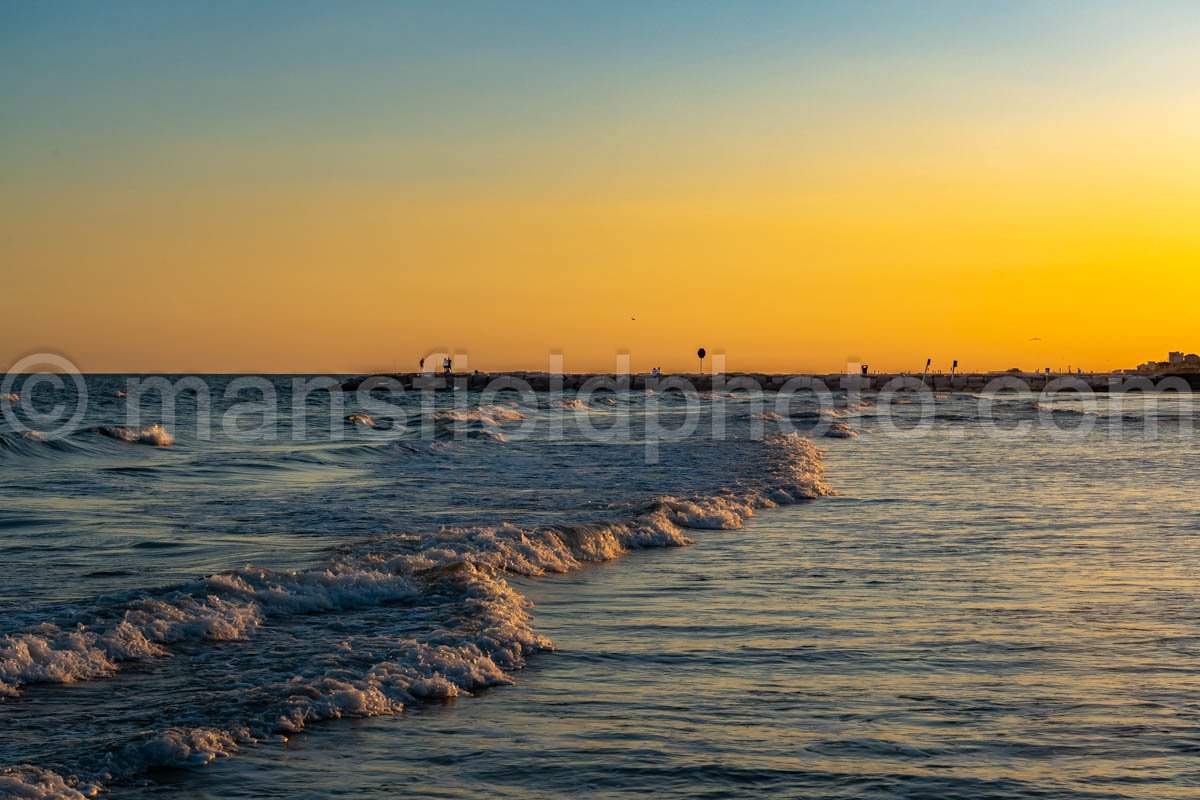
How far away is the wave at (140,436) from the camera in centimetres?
3381

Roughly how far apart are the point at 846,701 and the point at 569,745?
5.81 ft

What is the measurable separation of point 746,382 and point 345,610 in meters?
121

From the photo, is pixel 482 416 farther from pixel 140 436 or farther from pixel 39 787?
pixel 39 787

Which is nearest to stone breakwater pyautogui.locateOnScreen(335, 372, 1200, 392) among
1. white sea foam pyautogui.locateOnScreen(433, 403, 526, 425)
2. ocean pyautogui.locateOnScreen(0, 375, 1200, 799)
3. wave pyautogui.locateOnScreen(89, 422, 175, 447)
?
white sea foam pyautogui.locateOnScreen(433, 403, 526, 425)

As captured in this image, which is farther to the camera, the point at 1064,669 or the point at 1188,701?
the point at 1064,669

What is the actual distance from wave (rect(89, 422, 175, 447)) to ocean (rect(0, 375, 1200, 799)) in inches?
560

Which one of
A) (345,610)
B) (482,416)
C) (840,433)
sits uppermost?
(482,416)

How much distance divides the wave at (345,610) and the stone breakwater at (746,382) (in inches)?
4349

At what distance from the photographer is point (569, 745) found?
6.17 m

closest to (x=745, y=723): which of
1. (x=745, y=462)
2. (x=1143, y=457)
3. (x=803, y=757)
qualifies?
(x=803, y=757)

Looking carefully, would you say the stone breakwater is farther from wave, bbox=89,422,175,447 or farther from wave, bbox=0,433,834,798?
wave, bbox=0,433,834,798

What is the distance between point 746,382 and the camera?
427 ft

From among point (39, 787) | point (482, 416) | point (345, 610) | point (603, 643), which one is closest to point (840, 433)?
point (482, 416)

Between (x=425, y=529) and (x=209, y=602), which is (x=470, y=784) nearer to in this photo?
(x=209, y=602)
